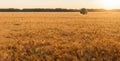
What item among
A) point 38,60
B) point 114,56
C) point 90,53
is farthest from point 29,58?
point 114,56

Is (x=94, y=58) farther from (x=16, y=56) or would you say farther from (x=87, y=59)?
(x=16, y=56)

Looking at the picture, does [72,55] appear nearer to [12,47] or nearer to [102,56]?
[102,56]

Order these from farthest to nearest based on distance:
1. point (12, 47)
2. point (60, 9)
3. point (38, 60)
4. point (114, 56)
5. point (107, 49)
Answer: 1. point (60, 9)
2. point (12, 47)
3. point (107, 49)
4. point (114, 56)
5. point (38, 60)

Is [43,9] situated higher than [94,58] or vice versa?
[94,58]

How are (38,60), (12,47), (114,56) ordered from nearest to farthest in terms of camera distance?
1. (38,60)
2. (114,56)
3. (12,47)

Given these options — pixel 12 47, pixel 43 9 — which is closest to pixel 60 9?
pixel 43 9

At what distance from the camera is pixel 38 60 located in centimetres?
1070

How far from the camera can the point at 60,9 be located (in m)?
182

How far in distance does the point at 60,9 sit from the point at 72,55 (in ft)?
561

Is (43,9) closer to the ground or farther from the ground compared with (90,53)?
closer to the ground

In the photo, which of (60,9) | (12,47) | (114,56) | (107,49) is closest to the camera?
(114,56)

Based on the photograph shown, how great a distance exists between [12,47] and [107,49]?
181 inches

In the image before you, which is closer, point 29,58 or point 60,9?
point 29,58

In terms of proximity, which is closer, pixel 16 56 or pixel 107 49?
pixel 16 56
